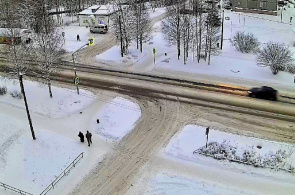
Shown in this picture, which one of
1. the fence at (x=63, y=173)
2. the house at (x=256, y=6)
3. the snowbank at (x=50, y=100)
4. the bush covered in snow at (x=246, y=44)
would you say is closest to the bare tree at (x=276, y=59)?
the bush covered in snow at (x=246, y=44)

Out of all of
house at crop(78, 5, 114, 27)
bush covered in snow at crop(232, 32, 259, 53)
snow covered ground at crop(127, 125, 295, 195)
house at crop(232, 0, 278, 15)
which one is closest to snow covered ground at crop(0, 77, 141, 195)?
snow covered ground at crop(127, 125, 295, 195)

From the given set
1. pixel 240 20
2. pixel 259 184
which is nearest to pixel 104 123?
pixel 259 184

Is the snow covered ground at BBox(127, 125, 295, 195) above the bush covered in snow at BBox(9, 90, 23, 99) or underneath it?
underneath

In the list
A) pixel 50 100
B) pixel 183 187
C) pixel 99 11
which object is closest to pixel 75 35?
pixel 99 11

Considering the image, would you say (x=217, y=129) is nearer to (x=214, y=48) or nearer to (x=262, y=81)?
(x=262, y=81)

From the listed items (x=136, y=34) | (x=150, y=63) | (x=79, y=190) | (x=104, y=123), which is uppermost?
(x=136, y=34)

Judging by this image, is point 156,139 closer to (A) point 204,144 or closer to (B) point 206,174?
(A) point 204,144

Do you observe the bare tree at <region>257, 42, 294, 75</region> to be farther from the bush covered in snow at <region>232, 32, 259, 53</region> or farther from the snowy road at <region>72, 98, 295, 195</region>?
the snowy road at <region>72, 98, 295, 195</region>
